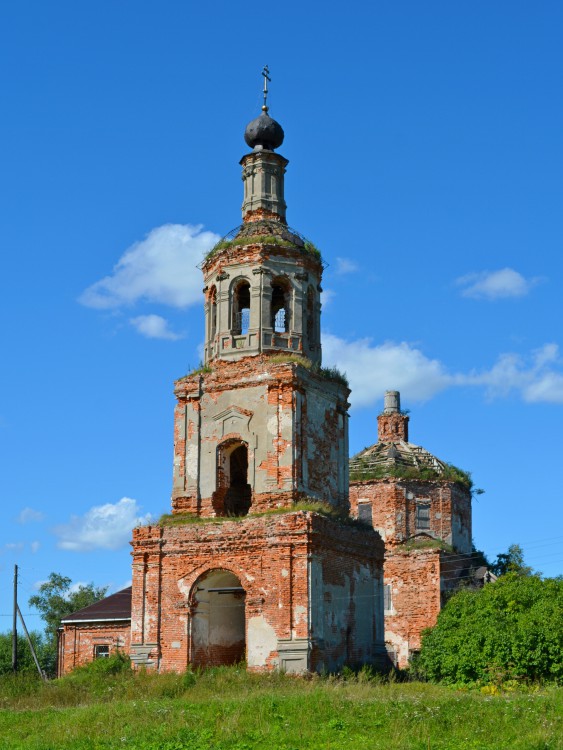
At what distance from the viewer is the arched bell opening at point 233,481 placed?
907 inches

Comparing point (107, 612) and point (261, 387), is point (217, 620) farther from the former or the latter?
point (107, 612)

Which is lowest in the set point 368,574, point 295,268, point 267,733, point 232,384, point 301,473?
point 267,733

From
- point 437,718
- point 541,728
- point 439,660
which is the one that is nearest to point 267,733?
point 437,718

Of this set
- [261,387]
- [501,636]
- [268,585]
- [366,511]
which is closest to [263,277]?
[261,387]

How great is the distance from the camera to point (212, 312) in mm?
24844

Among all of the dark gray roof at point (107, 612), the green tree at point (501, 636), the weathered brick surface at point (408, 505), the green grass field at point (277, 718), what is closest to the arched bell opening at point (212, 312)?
the green grass field at point (277, 718)

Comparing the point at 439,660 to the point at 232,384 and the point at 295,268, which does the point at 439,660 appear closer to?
the point at 232,384

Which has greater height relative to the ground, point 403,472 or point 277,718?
point 403,472

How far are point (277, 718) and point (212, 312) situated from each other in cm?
1134

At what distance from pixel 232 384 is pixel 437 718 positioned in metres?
9.90

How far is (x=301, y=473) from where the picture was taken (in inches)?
882

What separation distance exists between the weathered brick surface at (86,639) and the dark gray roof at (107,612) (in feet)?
0.54

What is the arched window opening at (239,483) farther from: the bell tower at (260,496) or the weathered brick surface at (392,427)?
the weathered brick surface at (392,427)

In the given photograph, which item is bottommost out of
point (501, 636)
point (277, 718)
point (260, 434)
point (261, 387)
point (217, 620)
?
point (277, 718)
